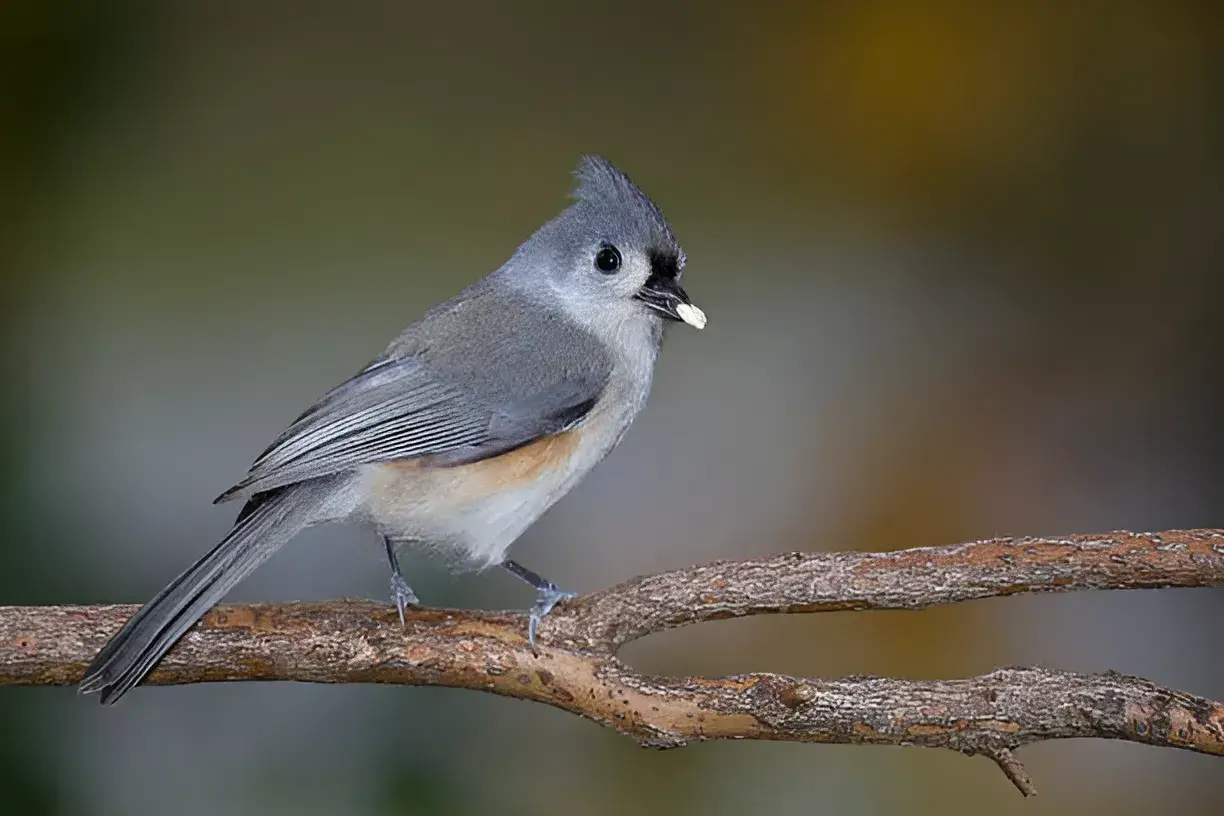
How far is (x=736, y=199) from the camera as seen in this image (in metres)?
3.46

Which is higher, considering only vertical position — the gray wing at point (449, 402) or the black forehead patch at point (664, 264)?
the black forehead patch at point (664, 264)

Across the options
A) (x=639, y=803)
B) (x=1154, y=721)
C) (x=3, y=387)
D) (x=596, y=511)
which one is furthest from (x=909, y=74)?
(x=3, y=387)

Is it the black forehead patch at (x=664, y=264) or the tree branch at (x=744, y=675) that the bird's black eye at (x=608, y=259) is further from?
the tree branch at (x=744, y=675)

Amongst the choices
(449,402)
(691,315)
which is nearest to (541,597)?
(449,402)

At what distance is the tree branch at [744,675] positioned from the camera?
1.60 metres

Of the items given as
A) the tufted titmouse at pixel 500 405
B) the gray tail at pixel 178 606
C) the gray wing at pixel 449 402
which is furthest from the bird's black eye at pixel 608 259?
the gray tail at pixel 178 606

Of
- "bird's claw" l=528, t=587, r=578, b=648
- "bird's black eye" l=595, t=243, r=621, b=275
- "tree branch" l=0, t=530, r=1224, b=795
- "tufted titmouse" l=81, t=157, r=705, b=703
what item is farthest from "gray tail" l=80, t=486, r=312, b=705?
"bird's black eye" l=595, t=243, r=621, b=275

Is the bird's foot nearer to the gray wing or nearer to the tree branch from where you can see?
the tree branch

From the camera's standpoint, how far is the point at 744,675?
168cm

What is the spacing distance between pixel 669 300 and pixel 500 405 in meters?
0.31

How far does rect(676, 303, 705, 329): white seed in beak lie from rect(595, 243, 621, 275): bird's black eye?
0.42 feet

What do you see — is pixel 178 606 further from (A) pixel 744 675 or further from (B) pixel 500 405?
(A) pixel 744 675

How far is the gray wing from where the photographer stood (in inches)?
74.0

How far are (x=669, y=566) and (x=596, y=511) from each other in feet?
0.76
